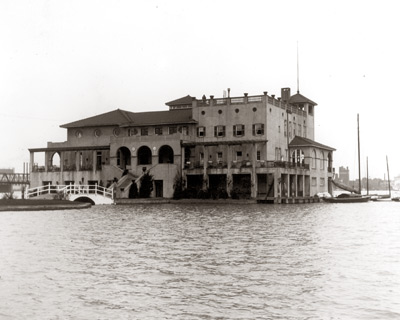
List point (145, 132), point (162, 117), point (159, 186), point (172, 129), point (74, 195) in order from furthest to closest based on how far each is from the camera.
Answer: point (162, 117) → point (145, 132) → point (172, 129) → point (159, 186) → point (74, 195)

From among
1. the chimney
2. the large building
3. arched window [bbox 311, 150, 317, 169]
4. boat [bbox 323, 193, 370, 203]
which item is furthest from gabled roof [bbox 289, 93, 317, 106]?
boat [bbox 323, 193, 370, 203]

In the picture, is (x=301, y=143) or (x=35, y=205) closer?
(x=35, y=205)

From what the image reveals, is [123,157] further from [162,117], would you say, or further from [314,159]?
[314,159]

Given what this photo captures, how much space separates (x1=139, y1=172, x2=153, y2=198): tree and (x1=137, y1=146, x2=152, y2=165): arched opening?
668 centimetres

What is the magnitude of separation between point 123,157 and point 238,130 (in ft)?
53.7

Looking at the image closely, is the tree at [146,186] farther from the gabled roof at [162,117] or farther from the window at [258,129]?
the window at [258,129]

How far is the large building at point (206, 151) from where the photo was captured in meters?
75.8

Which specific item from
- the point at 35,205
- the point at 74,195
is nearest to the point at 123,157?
the point at 74,195

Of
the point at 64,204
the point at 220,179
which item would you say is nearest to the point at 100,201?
the point at 64,204

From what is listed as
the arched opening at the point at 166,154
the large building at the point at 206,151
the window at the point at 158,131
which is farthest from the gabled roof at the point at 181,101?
the arched opening at the point at 166,154

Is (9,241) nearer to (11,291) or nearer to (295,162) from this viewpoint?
(11,291)

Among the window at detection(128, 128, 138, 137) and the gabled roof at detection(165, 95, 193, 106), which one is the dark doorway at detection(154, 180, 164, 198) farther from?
the gabled roof at detection(165, 95, 193, 106)

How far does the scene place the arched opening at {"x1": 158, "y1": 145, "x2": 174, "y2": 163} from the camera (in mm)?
82938

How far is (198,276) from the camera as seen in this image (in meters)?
17.7
